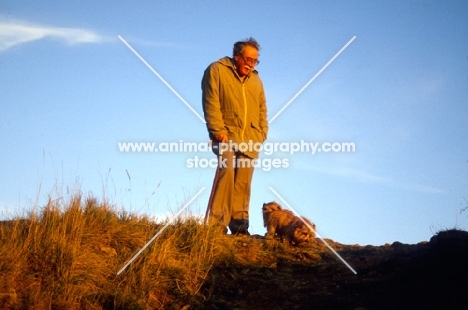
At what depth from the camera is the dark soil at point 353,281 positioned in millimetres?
4809

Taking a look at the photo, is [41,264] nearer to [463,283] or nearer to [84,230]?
[84,230]

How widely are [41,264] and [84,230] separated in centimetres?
71

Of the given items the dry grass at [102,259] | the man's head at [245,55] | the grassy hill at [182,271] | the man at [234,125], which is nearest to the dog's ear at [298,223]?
the man at [234,125]

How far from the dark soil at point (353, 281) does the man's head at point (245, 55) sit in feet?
8.36

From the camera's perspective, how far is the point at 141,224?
22.1 ft

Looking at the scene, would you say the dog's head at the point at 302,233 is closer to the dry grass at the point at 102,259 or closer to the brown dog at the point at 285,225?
the brown dog at the point at 285,225

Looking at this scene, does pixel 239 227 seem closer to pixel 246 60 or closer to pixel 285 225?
pixel 285 225

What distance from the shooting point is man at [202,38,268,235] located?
25.9ft

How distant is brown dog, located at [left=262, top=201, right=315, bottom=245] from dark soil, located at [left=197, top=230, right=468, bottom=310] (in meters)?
0.78

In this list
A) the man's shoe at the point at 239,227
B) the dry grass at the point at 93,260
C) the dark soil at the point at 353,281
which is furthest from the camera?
the man's shoe at the point at 239,227

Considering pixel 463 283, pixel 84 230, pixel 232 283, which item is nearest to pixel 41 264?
pixel 84 230

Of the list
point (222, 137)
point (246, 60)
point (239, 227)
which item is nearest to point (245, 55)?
point (246, 60)

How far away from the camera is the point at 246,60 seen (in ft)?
26.7

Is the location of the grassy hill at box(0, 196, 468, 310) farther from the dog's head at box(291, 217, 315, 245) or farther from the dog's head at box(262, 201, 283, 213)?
the dog's head at box(262, 201, 283, 213)
